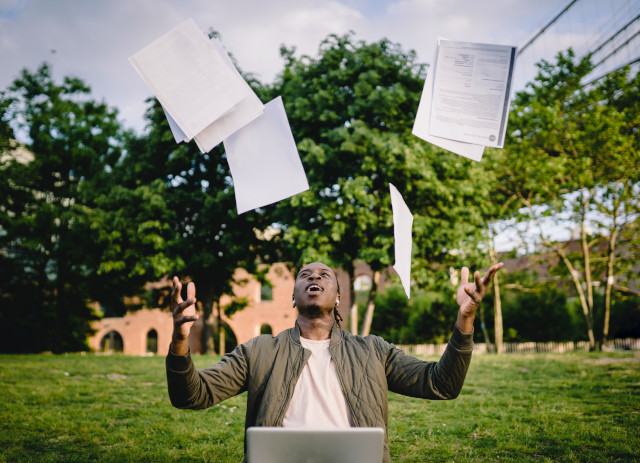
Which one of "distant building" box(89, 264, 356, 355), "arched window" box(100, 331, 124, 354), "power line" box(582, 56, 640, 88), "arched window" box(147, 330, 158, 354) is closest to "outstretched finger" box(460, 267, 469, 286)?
"power line" box(582, 56, 640, 88)

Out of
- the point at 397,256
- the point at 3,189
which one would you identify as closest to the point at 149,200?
the point at 3,189

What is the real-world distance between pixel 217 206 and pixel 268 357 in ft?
47.3

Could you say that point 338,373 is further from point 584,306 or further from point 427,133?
point 584,306

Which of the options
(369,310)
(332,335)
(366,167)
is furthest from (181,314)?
(369,310)

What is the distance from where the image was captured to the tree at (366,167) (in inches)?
531

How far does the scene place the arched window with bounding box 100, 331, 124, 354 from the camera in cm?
3647

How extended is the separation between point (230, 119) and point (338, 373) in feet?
5.05

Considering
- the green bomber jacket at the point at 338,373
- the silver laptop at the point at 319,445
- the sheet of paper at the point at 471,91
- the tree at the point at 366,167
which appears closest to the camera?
the silver laptop at the point at 319,445

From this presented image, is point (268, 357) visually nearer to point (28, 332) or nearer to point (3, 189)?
point (3, 189)

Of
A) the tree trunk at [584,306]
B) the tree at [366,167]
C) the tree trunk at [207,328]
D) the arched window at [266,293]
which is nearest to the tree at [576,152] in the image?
the tree trunk at [584,306]

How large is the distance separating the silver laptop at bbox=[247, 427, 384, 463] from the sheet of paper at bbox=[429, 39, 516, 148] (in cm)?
167

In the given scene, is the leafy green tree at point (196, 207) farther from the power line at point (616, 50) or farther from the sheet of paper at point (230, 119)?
the power line at point (616, 50)

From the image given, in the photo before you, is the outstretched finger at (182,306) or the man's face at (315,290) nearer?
the outstretched finger at (182,306)

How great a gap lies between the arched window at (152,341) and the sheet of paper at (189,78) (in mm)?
36314
